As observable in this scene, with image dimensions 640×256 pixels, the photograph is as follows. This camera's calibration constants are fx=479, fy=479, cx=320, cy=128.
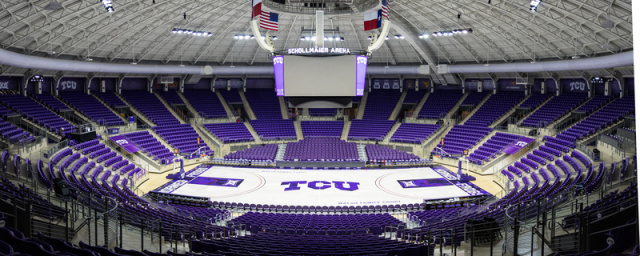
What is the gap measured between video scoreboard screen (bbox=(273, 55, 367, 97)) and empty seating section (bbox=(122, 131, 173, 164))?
15648 millimetres

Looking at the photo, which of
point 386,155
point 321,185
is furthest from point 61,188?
point 386,155

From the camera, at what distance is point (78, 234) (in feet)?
47.1

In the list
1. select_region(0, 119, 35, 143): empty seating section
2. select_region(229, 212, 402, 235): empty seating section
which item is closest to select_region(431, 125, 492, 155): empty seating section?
select_region(229, 212, 402, 235): empty seating section

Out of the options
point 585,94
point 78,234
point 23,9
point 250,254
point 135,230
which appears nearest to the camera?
point 250,254

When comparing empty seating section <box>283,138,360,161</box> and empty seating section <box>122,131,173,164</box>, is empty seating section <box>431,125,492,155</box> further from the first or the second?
empty seating section <box>122,131,173,164</box>

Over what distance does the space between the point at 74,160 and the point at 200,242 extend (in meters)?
20.8

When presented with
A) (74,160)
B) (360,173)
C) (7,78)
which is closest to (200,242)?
(74,160)

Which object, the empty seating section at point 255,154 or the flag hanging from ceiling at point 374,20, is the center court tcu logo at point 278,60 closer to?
the flag hanging from ceiling at point 374,20

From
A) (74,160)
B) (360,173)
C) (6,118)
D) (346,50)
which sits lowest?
(360,173)

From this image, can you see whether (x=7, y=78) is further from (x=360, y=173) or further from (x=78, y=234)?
(x=78, y=234)

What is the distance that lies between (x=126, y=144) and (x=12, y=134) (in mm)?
10448

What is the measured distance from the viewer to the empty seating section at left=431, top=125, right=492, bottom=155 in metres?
46.2

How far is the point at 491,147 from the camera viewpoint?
4406cm

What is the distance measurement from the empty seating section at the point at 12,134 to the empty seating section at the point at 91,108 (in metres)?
11.5
